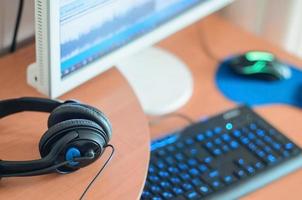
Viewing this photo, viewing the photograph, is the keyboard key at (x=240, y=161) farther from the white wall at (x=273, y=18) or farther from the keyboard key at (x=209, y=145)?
the white wall at (x=273, y=18)

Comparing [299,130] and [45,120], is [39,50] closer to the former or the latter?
[45,120]

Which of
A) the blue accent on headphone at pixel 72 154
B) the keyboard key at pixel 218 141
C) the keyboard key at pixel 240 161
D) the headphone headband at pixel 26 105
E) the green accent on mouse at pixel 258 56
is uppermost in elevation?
→ the headphone headband at pixel 26 105

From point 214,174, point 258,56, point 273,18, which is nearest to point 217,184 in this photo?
point 214,174

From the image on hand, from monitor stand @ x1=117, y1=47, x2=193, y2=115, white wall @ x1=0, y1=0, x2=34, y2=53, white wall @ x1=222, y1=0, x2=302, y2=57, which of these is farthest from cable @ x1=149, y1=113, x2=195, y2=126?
white wall @ x1=222, y1=0, x2=302, y2=57

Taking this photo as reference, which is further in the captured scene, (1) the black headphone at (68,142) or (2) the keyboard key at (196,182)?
(2) the keyboard key at (196,182)

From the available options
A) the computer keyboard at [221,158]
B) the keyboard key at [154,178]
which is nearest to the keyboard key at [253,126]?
the computer keyboard at [221,158]

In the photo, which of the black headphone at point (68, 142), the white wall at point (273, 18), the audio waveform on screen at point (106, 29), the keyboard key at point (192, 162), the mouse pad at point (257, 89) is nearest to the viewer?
the black headphone at point (68, 142)

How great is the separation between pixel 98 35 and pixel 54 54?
10cm

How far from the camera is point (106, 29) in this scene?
35.2 inches

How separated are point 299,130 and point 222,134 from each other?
14cm

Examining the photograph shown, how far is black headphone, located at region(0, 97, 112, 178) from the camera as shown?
0.73m

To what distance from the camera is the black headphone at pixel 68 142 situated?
0.73m

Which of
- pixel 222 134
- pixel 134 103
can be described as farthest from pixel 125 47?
pixel 222 134

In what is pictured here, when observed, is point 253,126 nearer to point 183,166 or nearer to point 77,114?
point 183,166
